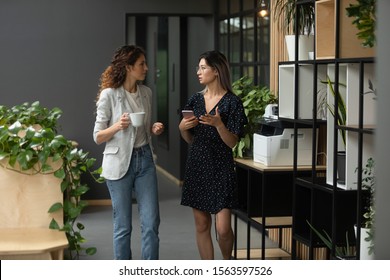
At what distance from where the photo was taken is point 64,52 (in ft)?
29.2

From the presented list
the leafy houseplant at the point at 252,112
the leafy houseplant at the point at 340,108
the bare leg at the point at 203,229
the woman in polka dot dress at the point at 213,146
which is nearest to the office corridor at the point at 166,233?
the leafy houseplant at the point at 252,112

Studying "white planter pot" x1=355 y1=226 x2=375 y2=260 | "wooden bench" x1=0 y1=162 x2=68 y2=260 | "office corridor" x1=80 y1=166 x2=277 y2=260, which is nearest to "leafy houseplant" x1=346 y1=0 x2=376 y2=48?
"white planter pot" x1=355 y1=226 x2=375 y2=260

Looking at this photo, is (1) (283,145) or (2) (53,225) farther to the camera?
(1) (283,145)

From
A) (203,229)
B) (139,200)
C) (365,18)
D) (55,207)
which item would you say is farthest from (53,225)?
(365,18)

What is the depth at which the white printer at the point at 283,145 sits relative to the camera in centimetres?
536

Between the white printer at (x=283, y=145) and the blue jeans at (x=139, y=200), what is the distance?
1015 millimetres

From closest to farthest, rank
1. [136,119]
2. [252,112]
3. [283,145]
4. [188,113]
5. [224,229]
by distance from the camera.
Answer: [136,119] < [188,113] < [224,229] < [283,145] < [252,112]

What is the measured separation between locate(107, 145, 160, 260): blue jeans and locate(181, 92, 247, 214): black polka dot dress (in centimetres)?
30

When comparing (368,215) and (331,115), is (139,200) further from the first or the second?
(368,215)

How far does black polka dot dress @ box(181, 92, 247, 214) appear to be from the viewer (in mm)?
4746

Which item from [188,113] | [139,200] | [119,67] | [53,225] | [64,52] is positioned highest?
[64,52]

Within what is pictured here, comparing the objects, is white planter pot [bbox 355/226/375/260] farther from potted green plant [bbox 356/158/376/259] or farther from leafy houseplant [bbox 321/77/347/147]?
leafy houseplant [bbox 321/77/347/147]

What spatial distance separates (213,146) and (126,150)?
529mm

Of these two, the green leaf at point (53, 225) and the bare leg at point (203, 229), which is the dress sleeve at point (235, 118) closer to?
the bare leg at point (203, 229)
